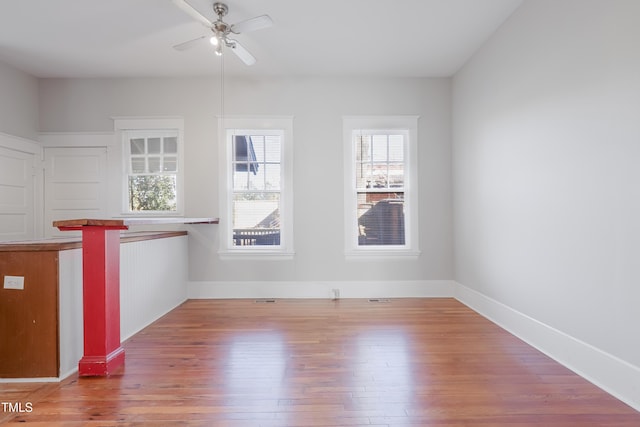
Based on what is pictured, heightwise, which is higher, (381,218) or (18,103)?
(18,103)

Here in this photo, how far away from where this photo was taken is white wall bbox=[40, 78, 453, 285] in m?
4.49

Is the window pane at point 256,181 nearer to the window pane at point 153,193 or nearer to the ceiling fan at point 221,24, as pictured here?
the window pane at point 153,193

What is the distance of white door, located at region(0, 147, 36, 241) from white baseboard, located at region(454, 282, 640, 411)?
5.60 m

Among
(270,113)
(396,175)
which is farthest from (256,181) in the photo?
(396,175)

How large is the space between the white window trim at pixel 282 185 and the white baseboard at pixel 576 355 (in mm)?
2549

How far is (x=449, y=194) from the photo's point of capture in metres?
4.55

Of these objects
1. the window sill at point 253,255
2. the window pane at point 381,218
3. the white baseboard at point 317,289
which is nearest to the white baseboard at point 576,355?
the white baseboard at point 317,289

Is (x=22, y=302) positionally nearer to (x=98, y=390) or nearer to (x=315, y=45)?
(x=98, y=390)

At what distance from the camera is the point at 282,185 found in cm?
453

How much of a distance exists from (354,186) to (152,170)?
273cm

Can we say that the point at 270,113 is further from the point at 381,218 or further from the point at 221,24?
the point at 381,218

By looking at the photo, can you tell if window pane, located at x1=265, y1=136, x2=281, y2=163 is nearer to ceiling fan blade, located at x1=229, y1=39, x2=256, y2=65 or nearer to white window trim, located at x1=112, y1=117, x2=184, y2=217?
white window trim, located at x1=112, y1=117, x2=184, y2=217

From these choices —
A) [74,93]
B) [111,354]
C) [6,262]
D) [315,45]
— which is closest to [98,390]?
[111,354]

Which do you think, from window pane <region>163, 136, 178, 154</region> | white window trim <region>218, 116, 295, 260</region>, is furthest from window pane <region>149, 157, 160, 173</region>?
white window trim <region>218, 116, 295, 260</region>
